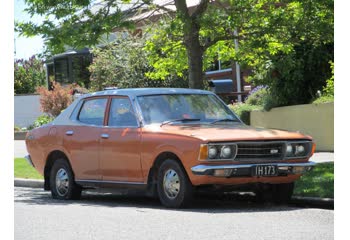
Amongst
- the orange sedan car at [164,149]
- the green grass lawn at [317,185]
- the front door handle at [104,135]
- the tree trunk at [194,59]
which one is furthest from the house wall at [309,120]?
the front door handle at [104,135]

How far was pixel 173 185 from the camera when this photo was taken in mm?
10859

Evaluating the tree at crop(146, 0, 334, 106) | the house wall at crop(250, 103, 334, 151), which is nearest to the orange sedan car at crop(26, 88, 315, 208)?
the tree at crop(146, 0, 334, 106)

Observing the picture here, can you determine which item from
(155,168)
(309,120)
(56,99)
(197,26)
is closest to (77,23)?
(197,26)

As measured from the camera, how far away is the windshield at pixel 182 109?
462 inches

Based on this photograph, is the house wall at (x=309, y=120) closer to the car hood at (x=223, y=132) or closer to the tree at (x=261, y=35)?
the tree at (x=261, y=35)

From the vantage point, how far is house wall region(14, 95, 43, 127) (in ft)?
125

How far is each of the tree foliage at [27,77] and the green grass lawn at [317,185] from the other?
33.9 metres

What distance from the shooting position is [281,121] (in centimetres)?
2078

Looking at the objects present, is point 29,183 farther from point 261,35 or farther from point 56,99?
point 56,99

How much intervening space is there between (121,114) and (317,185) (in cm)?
302
